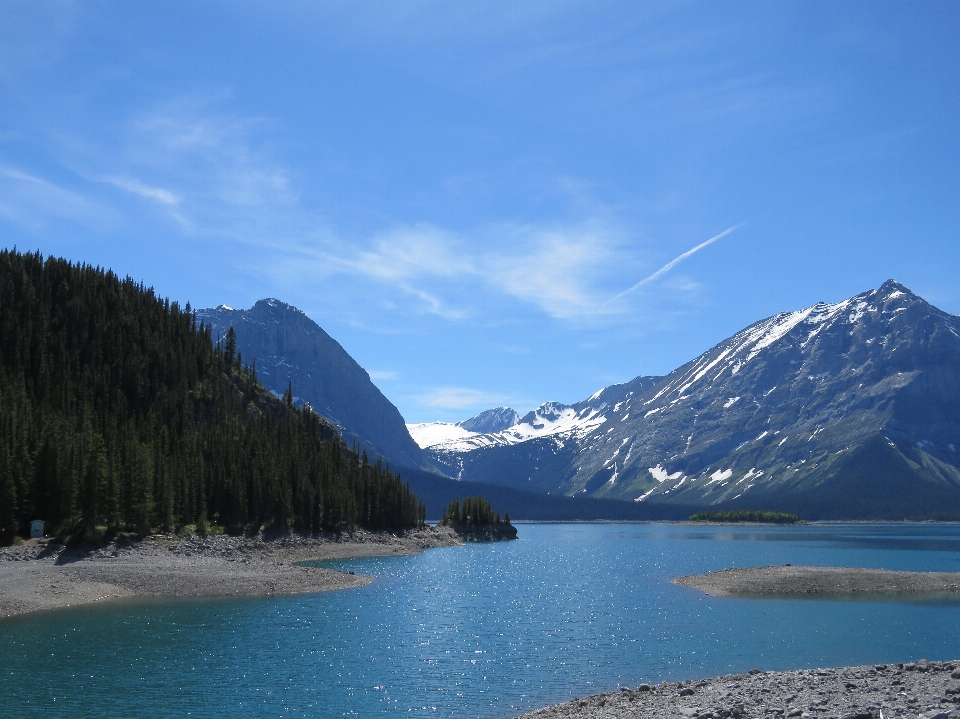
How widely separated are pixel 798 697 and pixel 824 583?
56541 mm

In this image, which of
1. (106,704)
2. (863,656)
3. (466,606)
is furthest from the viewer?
(466,606)

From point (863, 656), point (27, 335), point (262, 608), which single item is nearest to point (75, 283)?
point (27, 335)

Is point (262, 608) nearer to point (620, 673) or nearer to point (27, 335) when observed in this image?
point (620, 673)

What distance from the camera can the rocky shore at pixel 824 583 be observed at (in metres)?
82.2

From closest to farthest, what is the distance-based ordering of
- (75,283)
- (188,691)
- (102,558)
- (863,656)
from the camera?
(188,691), (863,656), (102,558), (75,283)

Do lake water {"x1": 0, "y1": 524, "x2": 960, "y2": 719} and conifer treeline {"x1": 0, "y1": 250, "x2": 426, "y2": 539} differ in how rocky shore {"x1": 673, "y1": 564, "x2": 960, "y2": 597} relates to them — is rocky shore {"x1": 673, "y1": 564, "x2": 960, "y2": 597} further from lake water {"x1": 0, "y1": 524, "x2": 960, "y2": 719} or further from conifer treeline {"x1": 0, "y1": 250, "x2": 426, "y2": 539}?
conifer treeline {"x1": 0, "y1": 250, "x2": 426, "y2": 539}

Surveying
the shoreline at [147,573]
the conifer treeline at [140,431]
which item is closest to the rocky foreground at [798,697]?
the shoreline at [147,573]

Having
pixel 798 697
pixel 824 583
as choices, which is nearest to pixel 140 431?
pixel 824 583

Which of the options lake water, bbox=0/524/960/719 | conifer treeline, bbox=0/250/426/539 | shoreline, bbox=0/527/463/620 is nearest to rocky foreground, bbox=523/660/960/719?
lake water, bbox=0/524/960/719

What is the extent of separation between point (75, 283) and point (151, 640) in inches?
5295

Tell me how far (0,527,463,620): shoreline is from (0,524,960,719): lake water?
401 cm

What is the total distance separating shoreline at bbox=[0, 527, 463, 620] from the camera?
66875 millimetres

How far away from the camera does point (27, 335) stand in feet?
473

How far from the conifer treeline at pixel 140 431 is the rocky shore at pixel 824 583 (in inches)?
2558
